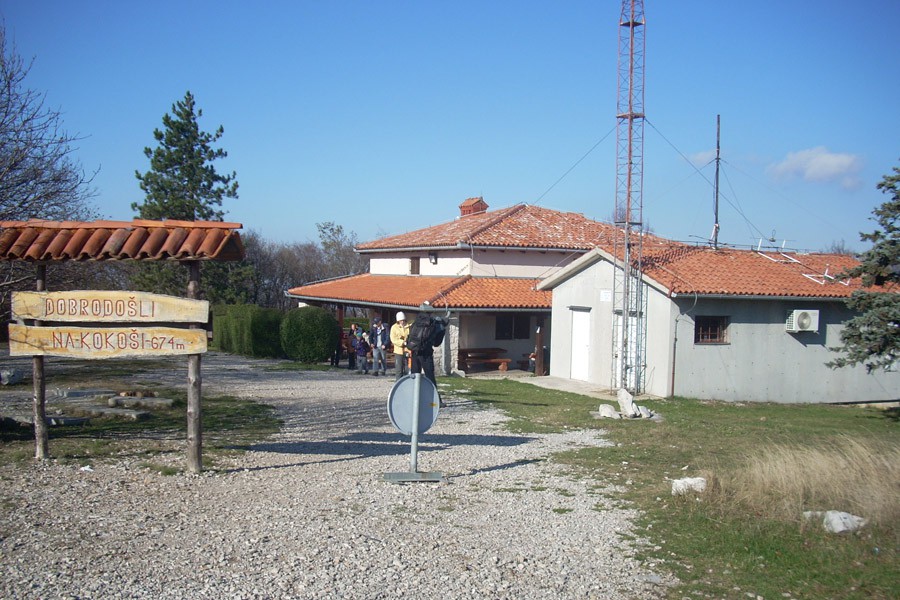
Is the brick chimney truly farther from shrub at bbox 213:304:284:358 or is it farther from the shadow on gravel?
the shadow on gravel

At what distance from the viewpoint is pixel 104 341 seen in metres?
8.86

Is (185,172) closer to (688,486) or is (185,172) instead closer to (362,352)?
(362,352)

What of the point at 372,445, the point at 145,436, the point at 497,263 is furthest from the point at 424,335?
the point at 497,263

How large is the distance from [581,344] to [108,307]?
16.5 meters

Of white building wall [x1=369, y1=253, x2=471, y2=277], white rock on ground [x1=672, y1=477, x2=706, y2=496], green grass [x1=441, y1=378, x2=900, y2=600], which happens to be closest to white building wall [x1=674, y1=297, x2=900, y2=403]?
green grass [x1=441, y1=378, x2=900, y2=600]

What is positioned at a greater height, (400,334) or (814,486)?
(400,334)

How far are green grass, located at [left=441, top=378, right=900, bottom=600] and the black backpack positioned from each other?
81.1 inches

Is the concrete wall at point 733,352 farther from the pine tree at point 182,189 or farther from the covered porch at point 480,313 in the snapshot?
the pine tree at point 182,189

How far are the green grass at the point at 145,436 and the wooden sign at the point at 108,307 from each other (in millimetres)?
→ 1692

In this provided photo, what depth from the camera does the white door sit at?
2300 centimetres

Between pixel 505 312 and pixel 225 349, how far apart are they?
1555 cm

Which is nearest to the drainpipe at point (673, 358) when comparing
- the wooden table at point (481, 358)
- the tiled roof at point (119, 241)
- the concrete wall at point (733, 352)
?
the concrete wall at point (733, 352)

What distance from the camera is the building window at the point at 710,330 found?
67.4ft

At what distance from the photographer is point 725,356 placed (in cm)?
2069
